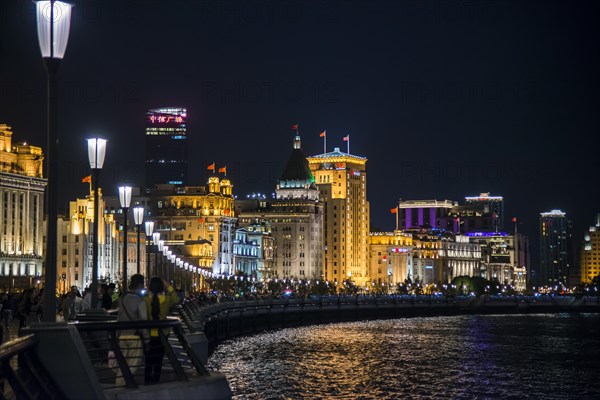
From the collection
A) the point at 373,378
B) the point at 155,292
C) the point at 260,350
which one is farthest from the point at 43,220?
the point at 155,292

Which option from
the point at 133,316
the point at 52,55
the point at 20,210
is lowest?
the point at 133,316

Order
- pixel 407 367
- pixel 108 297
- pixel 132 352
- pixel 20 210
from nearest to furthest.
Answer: pixel 132 352 → pixel 108 297 → pixel 407 367 → pixel 20 210

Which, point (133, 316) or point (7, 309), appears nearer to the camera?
point (133, 316)

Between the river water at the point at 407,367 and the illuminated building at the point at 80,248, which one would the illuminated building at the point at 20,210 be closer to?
the illuminated building at the point at 80,248

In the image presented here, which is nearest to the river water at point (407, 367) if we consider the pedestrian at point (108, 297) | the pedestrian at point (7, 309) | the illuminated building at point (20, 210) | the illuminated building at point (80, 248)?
the pedestrian at point (108, 297)

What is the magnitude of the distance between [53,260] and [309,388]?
75.8ft

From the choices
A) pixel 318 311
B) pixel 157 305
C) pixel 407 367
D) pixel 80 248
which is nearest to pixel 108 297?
pixel 157 305

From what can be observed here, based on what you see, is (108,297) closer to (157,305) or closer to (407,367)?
(157,305)

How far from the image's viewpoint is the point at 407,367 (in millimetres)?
53625

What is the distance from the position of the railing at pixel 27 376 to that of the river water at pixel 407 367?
65.9 ft

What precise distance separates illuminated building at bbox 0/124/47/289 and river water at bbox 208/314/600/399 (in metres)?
71.0

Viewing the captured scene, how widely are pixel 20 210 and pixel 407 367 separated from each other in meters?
111

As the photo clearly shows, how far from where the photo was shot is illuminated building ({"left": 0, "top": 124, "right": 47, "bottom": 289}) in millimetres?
149250

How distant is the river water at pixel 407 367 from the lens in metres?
41.3
